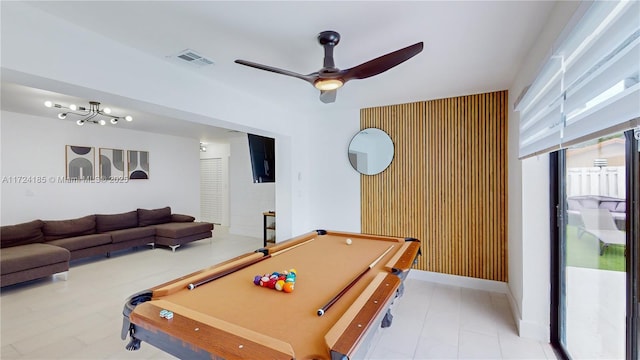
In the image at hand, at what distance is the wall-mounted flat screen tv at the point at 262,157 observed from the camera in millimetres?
4375

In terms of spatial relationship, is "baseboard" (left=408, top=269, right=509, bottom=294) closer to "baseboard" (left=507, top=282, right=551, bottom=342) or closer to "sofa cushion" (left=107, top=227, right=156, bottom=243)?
"baseboard" (left=507, top=282, right=551, bottom=342)

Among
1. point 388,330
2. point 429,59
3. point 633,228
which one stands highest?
point 429,59

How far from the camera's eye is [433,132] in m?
3.77

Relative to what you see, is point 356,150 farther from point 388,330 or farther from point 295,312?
point 295,312

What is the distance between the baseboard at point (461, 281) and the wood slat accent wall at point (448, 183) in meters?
0.06

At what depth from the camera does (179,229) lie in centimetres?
549

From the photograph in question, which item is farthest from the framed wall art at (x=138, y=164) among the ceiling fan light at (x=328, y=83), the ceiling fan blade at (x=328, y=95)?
the ceiling fan light at (x=328, y=83)

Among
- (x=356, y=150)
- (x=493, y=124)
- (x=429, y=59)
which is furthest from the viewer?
(x=356, y=150)

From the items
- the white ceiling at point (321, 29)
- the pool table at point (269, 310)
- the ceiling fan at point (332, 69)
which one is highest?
the white ceiling at point (321, 29)

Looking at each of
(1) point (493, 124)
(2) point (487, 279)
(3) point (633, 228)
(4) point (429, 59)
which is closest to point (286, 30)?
(4) point (429, 59)

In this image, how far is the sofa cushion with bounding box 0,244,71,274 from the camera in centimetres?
351

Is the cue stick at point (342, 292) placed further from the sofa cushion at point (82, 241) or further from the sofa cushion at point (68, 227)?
the sofa cushion at point (68, 227)

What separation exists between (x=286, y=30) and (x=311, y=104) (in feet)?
6.40

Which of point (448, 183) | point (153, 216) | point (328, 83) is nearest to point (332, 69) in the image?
point (328, 83)
